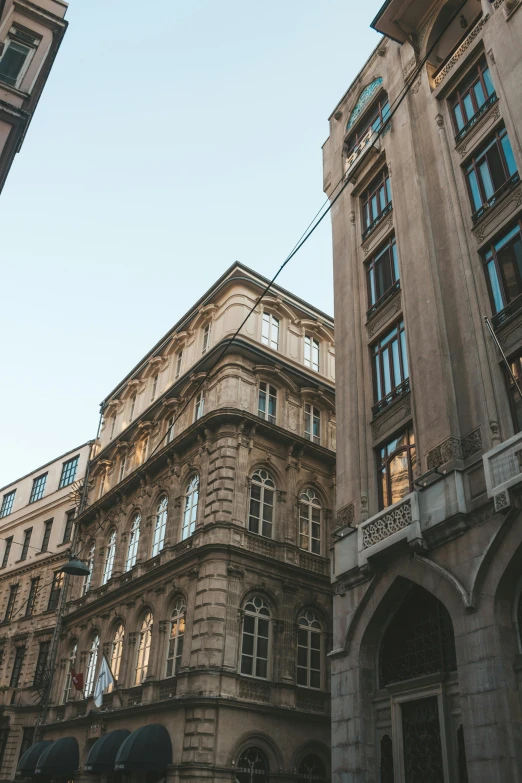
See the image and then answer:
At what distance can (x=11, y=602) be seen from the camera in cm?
4484

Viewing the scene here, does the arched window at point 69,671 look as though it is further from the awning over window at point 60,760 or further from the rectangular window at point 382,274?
the rectangular window at point 382,274

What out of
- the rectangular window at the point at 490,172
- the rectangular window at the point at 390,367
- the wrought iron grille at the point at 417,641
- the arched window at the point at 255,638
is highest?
the rectangular window at the point at 490,172

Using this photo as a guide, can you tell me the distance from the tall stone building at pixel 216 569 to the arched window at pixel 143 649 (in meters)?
0.09

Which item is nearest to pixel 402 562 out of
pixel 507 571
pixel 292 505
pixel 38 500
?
pixel 507 571

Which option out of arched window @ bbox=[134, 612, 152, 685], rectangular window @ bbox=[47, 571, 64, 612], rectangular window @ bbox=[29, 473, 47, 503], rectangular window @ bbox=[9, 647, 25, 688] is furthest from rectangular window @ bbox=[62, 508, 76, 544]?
arched window @ bbox=[134, 612, 152, 685]

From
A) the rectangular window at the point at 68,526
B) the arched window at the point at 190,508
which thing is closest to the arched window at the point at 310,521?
the arched window at the point at 190,508

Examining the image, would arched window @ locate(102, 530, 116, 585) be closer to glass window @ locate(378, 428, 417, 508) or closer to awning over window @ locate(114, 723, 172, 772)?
awning over window @ locate(114, 723, 172, 772)

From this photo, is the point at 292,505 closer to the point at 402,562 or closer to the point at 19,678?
the point at 402,562

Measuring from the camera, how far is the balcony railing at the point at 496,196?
671 inches

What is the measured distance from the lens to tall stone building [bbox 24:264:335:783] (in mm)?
23641

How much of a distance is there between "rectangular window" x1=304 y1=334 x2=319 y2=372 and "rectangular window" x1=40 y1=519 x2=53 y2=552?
22.5 meters

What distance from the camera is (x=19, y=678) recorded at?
39.7 metres

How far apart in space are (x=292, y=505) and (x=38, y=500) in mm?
26281

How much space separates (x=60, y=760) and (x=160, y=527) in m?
10.6
